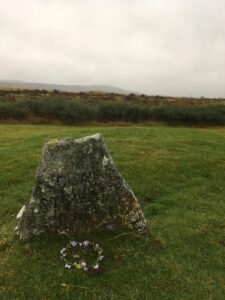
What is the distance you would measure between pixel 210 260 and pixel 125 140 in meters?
13.8

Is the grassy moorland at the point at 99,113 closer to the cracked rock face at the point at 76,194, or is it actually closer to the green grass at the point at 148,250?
the green grass at the point at 148,250

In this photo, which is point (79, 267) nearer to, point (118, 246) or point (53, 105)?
point (118, 246)

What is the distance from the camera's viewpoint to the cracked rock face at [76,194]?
8.09 metres

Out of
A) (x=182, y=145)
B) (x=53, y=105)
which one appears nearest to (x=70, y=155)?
(x=182, y=145)

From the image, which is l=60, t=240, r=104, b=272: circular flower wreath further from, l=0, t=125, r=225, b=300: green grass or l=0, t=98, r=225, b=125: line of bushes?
l=0, t=98, r=225, b=125: line of bushes

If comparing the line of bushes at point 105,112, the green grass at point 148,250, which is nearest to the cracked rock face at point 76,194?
the green grass at point 148,250

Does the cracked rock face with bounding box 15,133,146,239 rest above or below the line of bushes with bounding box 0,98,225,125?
above

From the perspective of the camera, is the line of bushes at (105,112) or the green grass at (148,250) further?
the line of bushes at (105,112)

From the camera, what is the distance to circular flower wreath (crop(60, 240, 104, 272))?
7281 mm

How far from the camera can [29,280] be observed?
7.09m

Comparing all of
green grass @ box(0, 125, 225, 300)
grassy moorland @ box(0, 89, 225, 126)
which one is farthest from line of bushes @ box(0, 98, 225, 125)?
green grass @ box(0, 125, 225, 300)

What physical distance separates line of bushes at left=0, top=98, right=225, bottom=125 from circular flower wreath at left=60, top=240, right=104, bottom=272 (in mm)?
35582

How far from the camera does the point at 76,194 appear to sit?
27.0 ft

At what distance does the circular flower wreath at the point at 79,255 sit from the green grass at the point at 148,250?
0.12 meters
